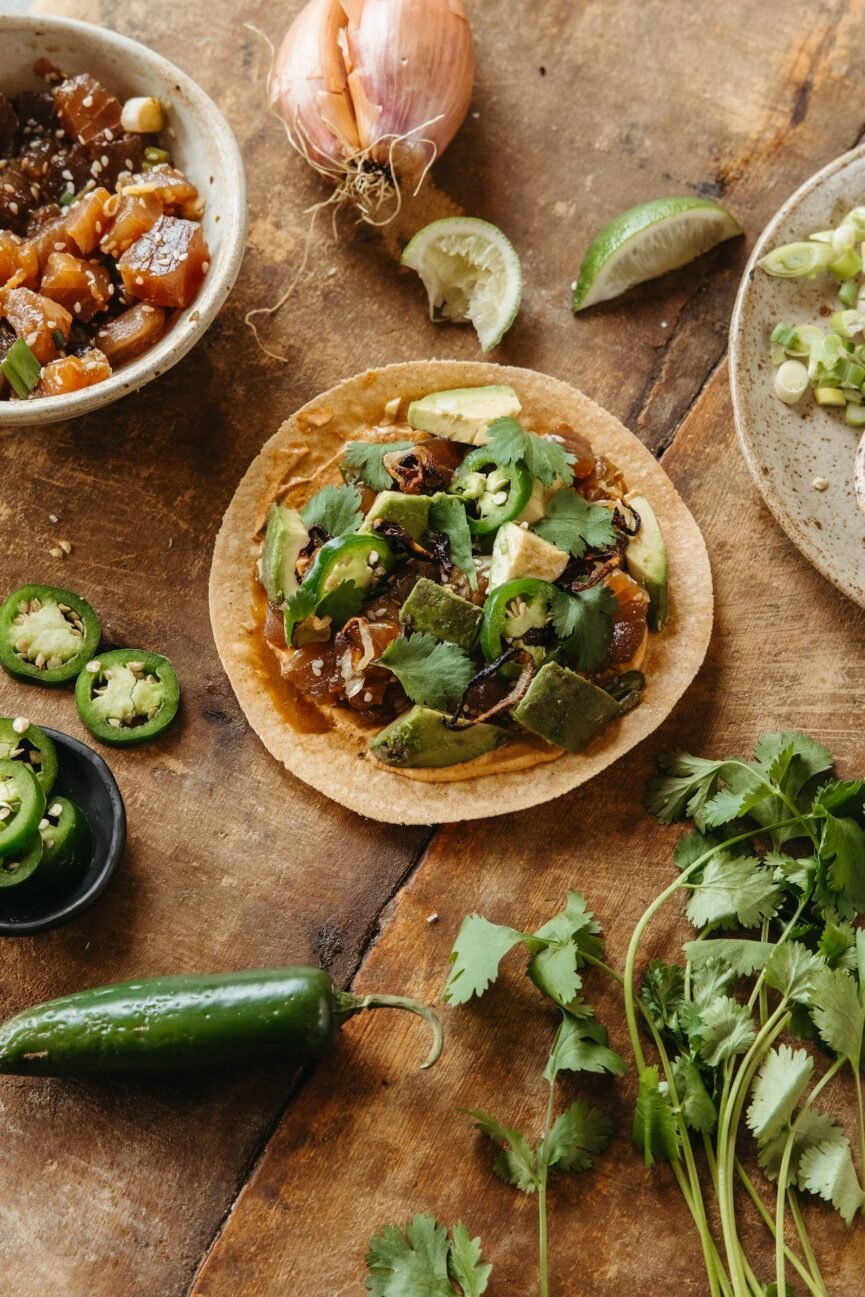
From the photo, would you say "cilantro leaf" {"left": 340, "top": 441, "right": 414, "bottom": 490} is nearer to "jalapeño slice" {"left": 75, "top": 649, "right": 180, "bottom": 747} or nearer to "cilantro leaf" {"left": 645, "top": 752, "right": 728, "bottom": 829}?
"jalapeño slice" {"left": 75, "top": 649, "right": 180, "bottom": 747}

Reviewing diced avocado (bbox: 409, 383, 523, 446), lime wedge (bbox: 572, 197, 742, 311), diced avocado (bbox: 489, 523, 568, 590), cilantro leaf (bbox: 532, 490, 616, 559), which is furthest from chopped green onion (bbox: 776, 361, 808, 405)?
diced avocado (bbox: 489, 523, 568, 590)

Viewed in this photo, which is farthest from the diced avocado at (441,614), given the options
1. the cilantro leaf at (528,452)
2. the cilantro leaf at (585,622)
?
the cilantro leaf at (528,452)

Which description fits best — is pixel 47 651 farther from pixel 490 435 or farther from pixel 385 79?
pixel 385 79

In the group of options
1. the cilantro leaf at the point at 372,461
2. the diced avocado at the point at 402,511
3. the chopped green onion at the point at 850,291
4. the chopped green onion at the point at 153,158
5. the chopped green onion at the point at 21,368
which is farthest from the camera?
the chopped green onion at the point at 850,291

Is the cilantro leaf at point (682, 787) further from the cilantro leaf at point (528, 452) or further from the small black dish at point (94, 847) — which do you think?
the small black dish at point (94, 847)

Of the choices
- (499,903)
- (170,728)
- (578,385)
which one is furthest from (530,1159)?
(578,385)
